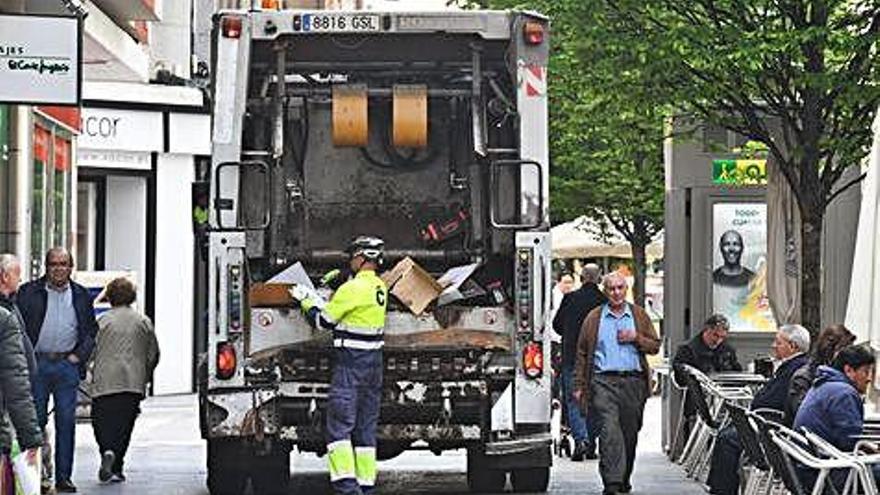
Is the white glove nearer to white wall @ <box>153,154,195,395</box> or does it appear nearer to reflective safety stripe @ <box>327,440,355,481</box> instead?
reflective safety stripe @ <box>327,440,355,481</box>

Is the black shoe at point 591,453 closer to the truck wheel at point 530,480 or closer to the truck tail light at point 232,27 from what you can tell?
the truck wheel at point 530,480

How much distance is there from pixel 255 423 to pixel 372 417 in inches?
30.6

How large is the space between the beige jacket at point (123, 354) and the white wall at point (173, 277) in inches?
576

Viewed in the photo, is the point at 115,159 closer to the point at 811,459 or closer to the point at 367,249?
the point at 367,249

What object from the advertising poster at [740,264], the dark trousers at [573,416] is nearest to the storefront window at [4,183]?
the dark trousers at [573,416]

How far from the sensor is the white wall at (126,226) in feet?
107

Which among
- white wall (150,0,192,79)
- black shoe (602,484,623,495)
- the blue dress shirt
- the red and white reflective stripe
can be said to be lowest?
black shoe (602,484,623,495)

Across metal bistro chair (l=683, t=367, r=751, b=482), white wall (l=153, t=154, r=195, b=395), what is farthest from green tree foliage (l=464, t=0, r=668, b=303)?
white wall (l=153, t=154, r=195, b=395)

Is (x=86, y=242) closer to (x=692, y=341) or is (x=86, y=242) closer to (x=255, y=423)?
(x=692, y=341)

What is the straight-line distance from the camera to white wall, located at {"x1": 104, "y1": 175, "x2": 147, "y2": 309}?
32562 millimetres

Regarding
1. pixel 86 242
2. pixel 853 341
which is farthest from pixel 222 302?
pixel 86 242

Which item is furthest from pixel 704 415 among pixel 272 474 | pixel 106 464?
pixel 106 464

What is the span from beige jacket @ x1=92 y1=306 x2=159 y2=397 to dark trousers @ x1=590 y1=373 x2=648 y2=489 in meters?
3.55

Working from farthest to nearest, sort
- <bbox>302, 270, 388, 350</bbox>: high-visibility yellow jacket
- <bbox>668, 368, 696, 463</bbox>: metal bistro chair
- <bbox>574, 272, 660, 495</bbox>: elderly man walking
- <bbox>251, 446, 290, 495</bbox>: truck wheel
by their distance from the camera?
<bbox>668, 368, 696, 463</bbox>: metal bistro chair, <bbox>574, 272, 660, 495</bbox>: elderly man walking, <bbox>251, 446, 290, 495</bbox>: truck wheel, <bbox>302, 270, 388, 350</bbox>: high-visibility yellow jacket
